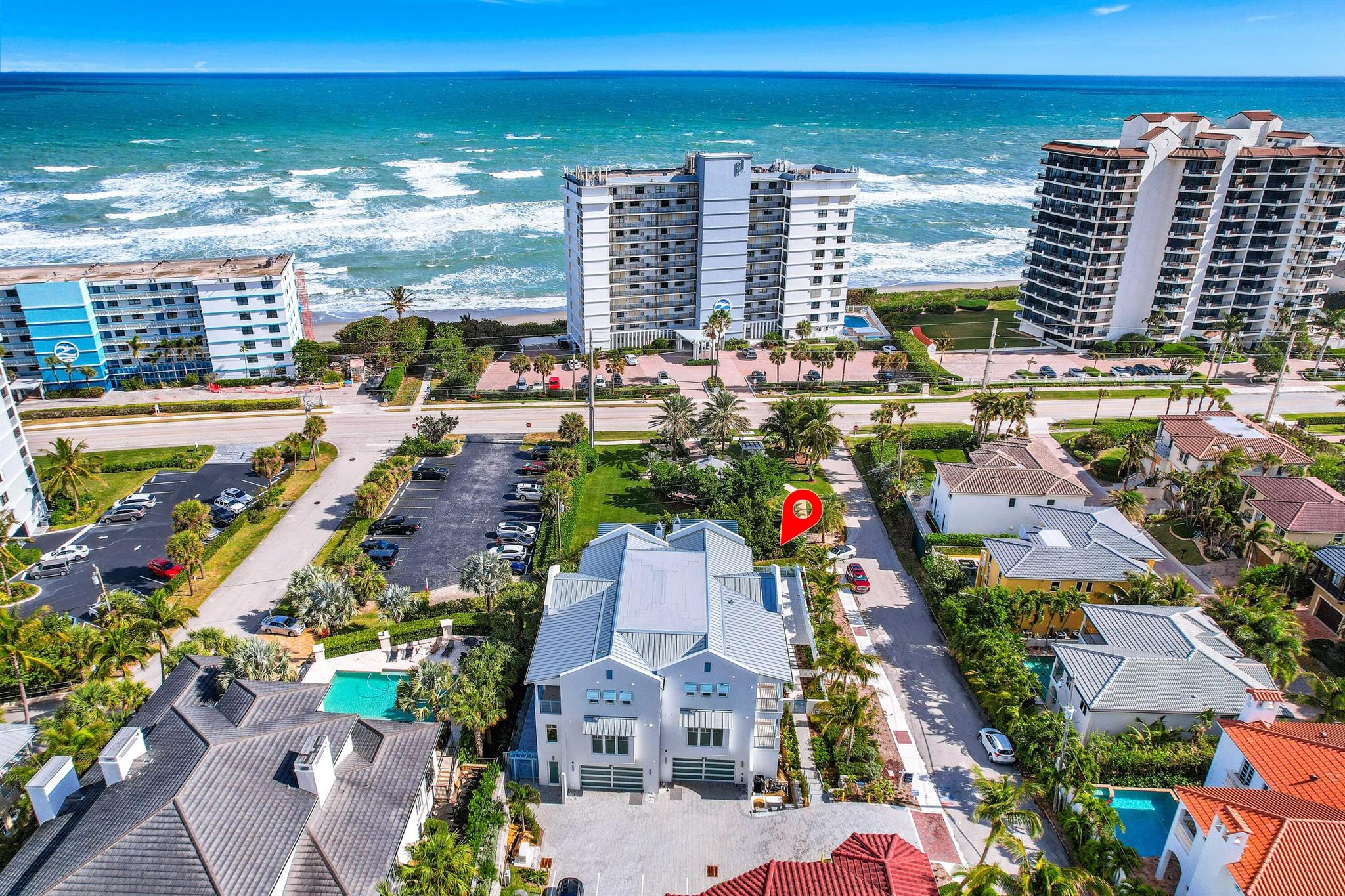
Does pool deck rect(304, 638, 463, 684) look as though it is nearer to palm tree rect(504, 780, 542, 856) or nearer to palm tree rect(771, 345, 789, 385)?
palm tree rect(504, 780, 542, 856)

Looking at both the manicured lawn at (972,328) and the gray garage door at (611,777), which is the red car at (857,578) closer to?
the gray garage door at (611,777)

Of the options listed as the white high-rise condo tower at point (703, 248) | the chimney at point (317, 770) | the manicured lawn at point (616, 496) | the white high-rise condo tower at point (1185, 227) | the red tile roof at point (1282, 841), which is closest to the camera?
the red tile roof at point (1282, 841)

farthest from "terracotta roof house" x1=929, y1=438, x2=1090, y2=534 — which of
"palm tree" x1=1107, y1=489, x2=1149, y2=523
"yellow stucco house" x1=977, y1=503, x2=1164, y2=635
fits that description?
"yellow stucco house" x1=977, y1=503, x2=1164, y2=635

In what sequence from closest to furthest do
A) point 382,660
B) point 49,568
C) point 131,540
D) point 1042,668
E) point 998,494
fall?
point 382,660 < point 1042,668 < point 49,568 < point 998,494 < point 131,540

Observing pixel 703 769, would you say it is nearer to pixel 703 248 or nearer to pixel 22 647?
pixel 22 647

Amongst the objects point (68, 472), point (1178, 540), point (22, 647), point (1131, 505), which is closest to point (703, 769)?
point (22, 647)

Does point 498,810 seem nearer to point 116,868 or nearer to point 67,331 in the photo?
point 116,868

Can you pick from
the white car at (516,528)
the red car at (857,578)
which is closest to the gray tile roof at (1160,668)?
the red car at (857,578)
